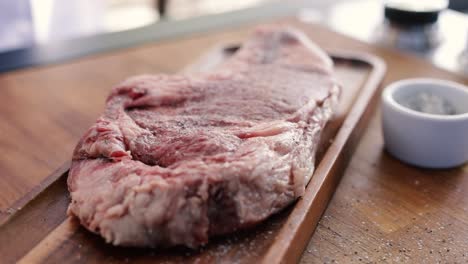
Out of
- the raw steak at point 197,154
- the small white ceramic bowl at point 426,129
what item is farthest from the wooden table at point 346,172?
the raw steak at point 197,154

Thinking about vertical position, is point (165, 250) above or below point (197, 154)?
below

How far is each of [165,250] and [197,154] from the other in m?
0.31

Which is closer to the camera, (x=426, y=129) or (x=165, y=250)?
(x=165, y=250)

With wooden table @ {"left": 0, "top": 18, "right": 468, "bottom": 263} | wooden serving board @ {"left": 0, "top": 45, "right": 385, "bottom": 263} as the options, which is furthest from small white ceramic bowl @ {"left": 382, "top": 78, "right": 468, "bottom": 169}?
wooden serving board @ {"left": 0, "top": 45, "right": 385, "bottom": 263}

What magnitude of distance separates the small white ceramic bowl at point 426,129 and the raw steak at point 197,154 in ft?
0.90

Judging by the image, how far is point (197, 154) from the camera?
58.6 inches

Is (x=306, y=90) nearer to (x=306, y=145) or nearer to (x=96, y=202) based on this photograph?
(x=306, y=145)

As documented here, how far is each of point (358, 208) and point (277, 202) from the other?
0.41 m

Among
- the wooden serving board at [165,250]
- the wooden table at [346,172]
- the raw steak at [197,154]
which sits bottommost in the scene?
the wooden table at [346,172]

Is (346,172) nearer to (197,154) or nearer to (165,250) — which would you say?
(197,154)

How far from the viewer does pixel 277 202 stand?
1480 mm

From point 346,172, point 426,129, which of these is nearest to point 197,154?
point 346,172

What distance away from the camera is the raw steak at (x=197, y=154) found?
1.35m

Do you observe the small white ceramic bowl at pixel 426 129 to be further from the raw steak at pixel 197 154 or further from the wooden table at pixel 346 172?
the raw steak at pixel 197 154
